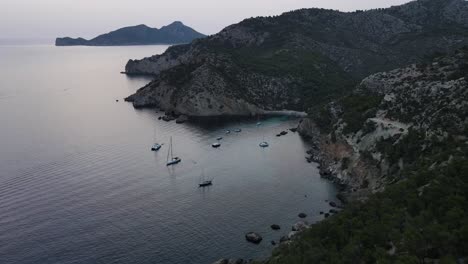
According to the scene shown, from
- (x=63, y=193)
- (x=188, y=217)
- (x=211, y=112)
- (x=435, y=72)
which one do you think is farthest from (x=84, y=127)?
(x=435, y=72)

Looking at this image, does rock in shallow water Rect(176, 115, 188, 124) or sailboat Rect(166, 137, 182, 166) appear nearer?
sailboat Rect(166, 137, 182, 166)

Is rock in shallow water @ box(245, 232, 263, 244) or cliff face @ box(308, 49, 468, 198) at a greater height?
cliff face @ box(308, 49, 468, 198)

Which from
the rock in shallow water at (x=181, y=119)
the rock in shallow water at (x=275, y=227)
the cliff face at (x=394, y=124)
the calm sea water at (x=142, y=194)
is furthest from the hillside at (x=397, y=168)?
the rock in shallow water at (x=181, y=119)

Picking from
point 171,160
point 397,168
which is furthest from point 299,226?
point 171,160

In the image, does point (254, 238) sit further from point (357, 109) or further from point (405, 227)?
point (357, 109)

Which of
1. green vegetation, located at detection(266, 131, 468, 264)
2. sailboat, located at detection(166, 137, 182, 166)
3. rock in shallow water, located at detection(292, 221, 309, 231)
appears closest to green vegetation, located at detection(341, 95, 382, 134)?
rock in shallow water, located at detection(292, 221, 309, 231)

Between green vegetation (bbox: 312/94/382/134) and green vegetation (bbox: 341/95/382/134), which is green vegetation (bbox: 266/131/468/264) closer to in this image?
green vegetation (bbox: 312/94/382/134)

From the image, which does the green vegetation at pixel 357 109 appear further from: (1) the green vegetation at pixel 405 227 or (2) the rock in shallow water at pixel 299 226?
(1) the green vegetation at pixel 405 227
